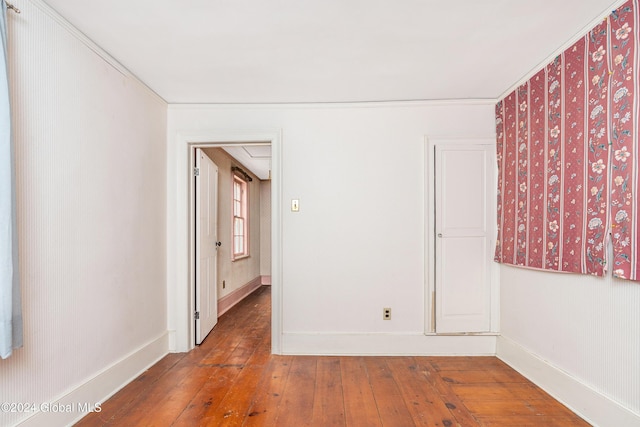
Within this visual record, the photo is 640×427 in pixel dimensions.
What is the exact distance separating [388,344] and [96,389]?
2213mm

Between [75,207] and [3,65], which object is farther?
[75,207]

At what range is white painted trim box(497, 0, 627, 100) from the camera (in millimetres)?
1910

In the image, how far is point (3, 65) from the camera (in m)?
1.53

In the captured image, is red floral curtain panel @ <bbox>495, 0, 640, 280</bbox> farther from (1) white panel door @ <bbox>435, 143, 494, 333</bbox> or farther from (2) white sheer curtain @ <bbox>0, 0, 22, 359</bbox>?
(2) white sheer curtain @ <bbox>0, 0, 22, 359</bbox>

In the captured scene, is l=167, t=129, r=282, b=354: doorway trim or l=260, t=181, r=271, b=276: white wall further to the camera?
l=260, t=181, r=271, b=276: white wall

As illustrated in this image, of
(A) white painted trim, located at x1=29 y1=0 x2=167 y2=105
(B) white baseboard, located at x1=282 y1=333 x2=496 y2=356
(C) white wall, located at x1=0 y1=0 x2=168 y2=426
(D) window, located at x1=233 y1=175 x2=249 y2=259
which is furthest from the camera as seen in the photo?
(D) window, located at x1=233 y1=175 x2=249 y2=259

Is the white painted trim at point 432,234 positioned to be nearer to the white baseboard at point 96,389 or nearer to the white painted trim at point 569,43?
the white painted trim at point 569,43

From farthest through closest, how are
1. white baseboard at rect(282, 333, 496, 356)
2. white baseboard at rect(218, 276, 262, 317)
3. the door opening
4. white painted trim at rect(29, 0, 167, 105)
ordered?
white baseboard at rect(218, 276, 262, 317) < the door opening < white baseboard at rect(282, 333, 496, 356) < white painted trim at rect(29, 0, 167, 105)

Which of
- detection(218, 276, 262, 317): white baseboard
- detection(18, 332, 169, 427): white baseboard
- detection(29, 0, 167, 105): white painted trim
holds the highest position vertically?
detection(29, 0, 167, 105): white painted trim

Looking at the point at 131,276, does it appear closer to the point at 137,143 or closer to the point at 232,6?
the point at 137,143

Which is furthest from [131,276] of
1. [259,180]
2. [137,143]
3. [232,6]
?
[259,180]

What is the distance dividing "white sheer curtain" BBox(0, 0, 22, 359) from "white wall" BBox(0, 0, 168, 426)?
7.6 inches

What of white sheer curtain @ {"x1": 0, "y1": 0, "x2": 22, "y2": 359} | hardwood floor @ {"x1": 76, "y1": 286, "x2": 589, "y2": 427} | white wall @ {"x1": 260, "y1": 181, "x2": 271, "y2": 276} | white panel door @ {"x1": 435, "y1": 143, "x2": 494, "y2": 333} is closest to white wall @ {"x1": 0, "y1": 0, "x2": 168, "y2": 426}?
white sheer curtain @ {"x1": 0, "y1": 0, "x2": 22, "y2": 359}

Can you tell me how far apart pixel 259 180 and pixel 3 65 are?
633cm
